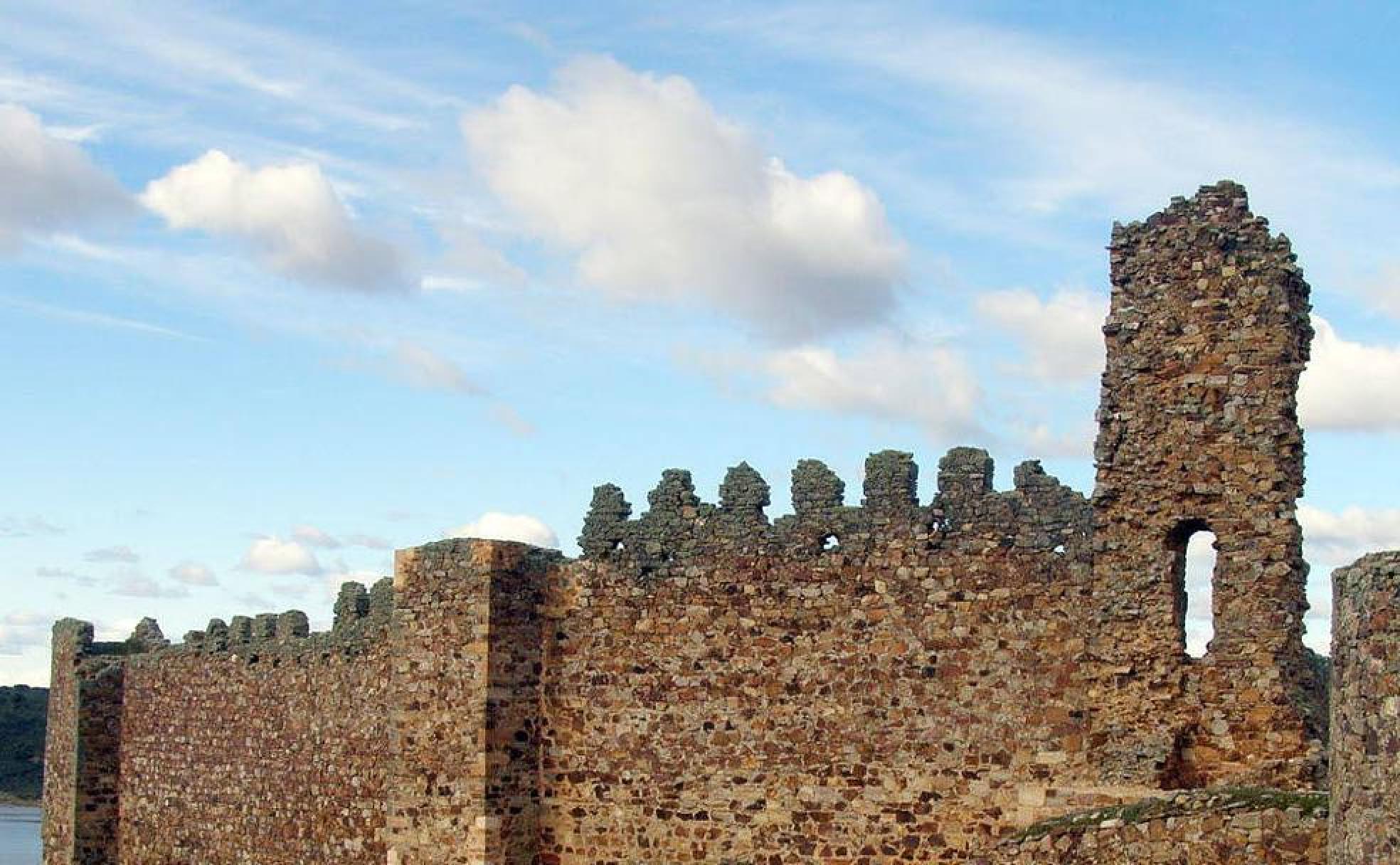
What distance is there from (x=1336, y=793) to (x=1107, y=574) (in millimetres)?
4538

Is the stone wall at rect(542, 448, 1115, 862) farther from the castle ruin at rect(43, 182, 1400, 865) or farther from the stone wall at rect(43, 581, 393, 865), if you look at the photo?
the stone wall at rect(43, 581, 393, 865)

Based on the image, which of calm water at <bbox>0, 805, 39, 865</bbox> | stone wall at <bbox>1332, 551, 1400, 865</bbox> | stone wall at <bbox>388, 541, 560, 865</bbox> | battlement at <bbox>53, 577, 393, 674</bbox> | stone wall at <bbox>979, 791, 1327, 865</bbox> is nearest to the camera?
stone wall at <bbox>1332, 551, 1400, 865</bbox>

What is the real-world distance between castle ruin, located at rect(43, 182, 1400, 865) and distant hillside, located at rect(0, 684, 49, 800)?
5248cm

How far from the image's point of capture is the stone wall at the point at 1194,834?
11.5 metres

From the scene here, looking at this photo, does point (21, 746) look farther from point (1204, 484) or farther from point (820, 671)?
point (1204, 484)

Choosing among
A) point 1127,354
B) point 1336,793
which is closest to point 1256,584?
point 1127,354

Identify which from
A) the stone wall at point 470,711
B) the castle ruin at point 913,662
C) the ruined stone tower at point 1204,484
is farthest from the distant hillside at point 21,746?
the ruined stone tower at point 1204,484

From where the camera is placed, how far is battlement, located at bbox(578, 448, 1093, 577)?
1505 centimetres

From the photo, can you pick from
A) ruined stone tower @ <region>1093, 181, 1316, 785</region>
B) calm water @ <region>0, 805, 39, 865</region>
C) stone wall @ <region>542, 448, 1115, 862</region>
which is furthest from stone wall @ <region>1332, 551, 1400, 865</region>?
calm water @ <region>0, 805, 39, 865</region>

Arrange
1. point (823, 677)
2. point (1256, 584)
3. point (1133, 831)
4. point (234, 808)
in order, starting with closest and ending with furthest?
1. point (1133, 831)
2. point (1256, 584)
3. point (823, 677)
4. point (234, 808)

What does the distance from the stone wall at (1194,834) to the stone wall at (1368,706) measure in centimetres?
174

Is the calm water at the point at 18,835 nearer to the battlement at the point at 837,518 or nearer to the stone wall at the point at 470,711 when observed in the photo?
the stone wall at the point at 470,711

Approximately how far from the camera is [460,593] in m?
17.7

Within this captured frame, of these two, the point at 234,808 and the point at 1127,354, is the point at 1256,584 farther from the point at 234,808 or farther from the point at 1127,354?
the point at 234,808
